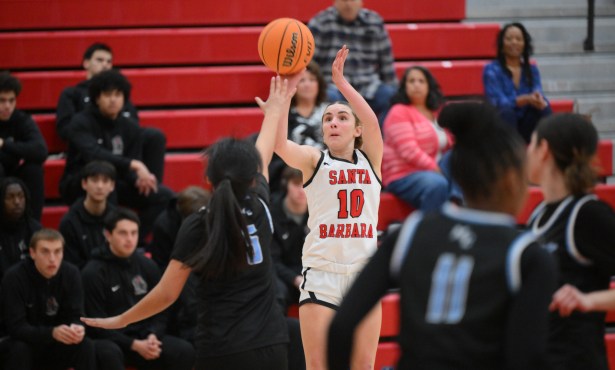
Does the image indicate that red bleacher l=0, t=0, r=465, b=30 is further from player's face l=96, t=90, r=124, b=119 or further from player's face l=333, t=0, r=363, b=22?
player's face l=96, t=90, r=124, b=119

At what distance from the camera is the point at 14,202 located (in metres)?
7.03

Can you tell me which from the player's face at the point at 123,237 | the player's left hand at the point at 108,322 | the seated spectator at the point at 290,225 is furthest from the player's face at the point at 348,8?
the player's left hand at the point at 108,322

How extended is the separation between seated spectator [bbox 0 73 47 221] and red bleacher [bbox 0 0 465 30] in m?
2.02

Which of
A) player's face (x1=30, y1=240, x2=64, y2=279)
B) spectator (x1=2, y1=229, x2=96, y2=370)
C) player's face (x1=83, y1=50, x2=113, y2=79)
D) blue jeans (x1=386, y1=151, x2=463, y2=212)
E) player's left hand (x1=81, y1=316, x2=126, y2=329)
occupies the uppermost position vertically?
player's face (x1=83, y1=50, x2=113, y2=79)

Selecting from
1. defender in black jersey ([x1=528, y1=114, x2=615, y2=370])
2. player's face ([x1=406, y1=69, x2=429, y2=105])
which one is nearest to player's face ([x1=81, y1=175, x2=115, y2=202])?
player's face ([x1=406, y1=69, x2=429, y2=105])

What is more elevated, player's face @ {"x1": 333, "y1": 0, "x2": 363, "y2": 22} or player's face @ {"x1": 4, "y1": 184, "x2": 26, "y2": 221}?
player's face @ {"x1": 333, "y1": 0, "x2": 363, "y2": 22}

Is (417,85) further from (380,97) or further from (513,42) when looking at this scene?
(513,42)

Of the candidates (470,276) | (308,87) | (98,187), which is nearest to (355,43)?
(308,87)

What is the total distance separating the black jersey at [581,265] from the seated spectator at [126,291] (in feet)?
12.6

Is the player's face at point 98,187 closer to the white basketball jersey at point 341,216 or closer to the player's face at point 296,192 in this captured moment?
the player's face at point 296,192

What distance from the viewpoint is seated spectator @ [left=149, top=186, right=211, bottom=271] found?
708 centimetres

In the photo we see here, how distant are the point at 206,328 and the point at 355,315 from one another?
1.56m

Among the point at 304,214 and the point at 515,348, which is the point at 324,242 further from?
the point at 515,348

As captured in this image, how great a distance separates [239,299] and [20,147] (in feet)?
13.4
